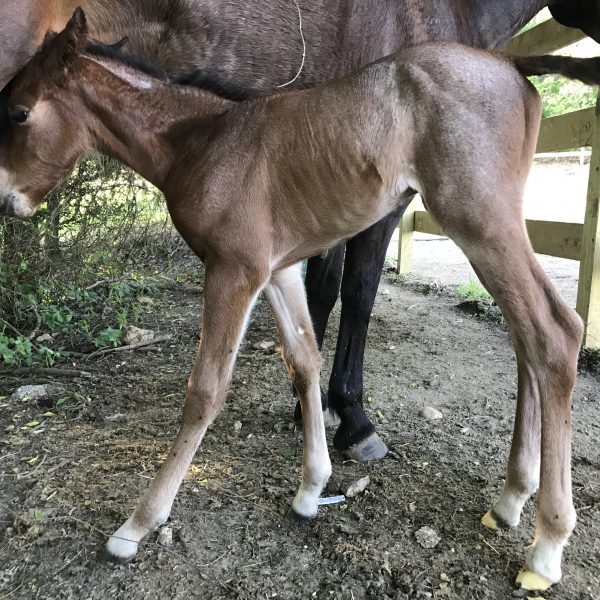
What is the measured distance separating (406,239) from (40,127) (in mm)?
5132

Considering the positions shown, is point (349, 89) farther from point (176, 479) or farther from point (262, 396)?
point (262, 396)

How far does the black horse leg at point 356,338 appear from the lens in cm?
269

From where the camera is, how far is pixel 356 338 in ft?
9.52

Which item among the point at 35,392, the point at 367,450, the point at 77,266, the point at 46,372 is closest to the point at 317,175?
the point at 367,450

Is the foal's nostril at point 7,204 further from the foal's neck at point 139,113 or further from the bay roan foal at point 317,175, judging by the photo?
the foal's neck at point 139,113

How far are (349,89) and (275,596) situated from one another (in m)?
1.72

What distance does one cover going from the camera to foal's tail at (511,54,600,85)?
1.86 metres

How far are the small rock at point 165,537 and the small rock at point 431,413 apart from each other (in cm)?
155

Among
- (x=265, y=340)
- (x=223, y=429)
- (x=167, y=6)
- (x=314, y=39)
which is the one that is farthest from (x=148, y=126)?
(x=265, y=340)

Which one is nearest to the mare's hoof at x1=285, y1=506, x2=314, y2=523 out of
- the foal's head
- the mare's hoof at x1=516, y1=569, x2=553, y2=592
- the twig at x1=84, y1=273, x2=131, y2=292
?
the mare's hoof at x1=516, y1=569, x2=553, y2=592

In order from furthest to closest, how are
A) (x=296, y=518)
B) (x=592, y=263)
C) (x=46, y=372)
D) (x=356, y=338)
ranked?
(x=592, y=263)
(x=46, y=372)
(x=356, y=338)
(x=296, y=518)

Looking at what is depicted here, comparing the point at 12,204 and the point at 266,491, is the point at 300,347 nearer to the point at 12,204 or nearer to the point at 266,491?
the point at 266,491

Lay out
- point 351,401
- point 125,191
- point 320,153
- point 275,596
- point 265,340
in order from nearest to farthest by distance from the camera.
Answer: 1. point 275,596
2. point 320,153
3. point 351,401
4. point 265,340
5. point 125,191

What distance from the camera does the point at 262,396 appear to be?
3369 millimetres
